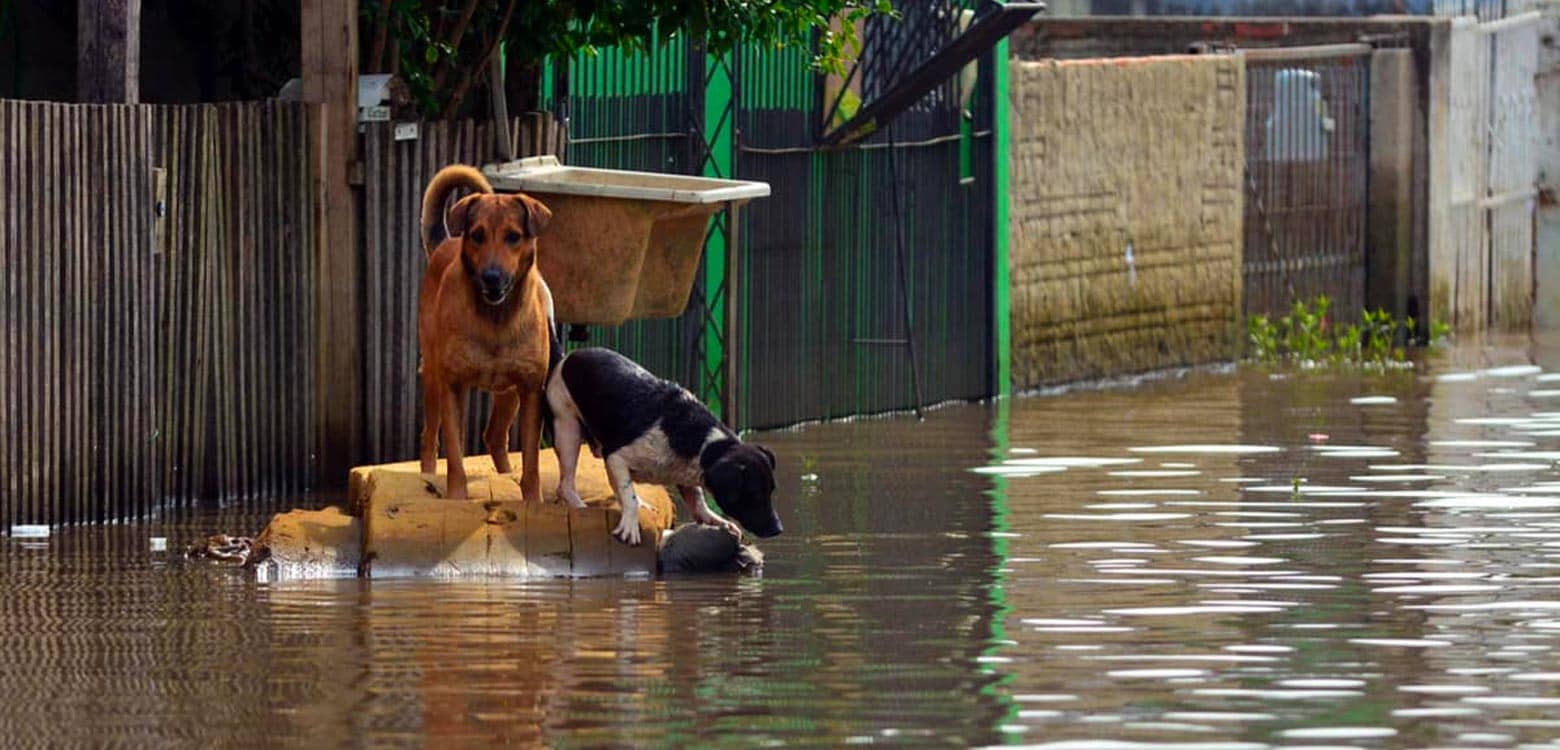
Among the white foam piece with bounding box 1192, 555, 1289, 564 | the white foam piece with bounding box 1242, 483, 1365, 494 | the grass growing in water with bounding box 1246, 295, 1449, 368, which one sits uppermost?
the grass growing in water with bounding box 1246, 295, 1449, 368

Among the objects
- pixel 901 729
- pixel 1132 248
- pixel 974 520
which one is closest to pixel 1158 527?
pixel 974 520

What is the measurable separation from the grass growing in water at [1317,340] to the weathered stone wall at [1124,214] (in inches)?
8.5

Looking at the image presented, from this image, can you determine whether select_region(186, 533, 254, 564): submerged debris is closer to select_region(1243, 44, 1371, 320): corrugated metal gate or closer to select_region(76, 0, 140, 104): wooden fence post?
select_region(76, 0, 140, 104): wooden fence post

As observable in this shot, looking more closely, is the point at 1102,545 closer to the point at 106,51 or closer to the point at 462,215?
the point at 462,215

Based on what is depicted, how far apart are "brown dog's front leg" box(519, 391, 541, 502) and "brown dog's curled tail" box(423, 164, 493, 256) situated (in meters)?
0.80

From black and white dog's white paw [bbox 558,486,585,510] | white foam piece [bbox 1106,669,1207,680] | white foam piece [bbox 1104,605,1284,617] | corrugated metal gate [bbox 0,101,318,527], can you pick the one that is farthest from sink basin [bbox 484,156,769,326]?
white foam piece [bbox 1106,669,1207,680]

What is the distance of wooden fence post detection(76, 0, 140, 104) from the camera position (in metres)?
14.2

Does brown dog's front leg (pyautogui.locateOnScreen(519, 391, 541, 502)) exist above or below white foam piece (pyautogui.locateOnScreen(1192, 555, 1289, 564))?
above

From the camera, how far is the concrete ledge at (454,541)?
39.3 ft

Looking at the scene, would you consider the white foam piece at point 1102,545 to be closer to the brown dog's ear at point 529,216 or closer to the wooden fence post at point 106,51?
the brown dog's ear at point 529,216

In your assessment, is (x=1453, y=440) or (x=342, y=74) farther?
(x=1453, y=440)

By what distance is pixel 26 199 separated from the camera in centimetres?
1359

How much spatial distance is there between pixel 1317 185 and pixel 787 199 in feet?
29.9

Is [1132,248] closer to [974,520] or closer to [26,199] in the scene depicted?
[974,520]
